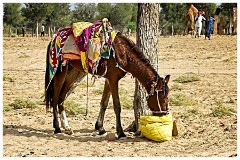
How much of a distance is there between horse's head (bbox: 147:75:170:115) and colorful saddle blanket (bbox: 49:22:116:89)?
2.77 ft

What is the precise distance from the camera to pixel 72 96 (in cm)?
1138

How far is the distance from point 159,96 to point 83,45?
4.61 feet

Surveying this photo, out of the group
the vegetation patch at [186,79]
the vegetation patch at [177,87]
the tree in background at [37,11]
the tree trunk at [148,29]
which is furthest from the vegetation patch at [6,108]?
the tree in background at [37,11]

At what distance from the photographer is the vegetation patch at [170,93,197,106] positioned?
10.4 m

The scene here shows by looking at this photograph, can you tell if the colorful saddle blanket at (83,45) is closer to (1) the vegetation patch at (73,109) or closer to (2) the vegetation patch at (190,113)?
(1) the vegetation patch at (73,109)

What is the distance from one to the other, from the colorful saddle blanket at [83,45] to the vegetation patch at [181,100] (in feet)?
11.0

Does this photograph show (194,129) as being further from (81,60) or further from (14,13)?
(14,13)

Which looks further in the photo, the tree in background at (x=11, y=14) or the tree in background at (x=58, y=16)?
the tree in background at (x=11, y=14)

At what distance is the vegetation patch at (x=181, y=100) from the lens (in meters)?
10.4

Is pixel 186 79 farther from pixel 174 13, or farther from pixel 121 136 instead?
pixel 174 13

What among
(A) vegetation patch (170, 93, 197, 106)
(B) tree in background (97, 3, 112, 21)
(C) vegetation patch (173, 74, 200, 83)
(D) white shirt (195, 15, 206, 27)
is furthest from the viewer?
(B) tree in background (97, 3, 112, 21)

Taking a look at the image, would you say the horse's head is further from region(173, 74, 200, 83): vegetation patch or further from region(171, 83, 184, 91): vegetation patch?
region(173, 74, 200, 83): vegetation patch

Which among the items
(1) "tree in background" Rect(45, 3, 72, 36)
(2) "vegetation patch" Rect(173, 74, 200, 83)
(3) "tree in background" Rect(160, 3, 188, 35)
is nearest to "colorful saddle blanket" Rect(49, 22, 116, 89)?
(2) "vegetation patch" Rect(173, 74, 200, 83)

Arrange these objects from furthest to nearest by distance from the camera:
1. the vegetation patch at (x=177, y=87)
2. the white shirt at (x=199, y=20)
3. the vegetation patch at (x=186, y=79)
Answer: the white shirt at (x=199, y=20) < the vegetation patch at (x=186, y=79) < the vegetation patch at (x=177, y=87)
